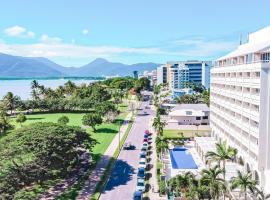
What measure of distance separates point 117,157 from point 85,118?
28106 millimetres

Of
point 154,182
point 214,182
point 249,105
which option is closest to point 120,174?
point 154,182

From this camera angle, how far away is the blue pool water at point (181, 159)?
210 feet

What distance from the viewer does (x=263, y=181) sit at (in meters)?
47.8

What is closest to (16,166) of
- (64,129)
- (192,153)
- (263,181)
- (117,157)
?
(64,129)

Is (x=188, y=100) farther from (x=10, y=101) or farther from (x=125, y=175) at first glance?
(x=125, y=175)

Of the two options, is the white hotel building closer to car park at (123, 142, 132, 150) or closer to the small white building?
car park at (123, 142, 132, 150)

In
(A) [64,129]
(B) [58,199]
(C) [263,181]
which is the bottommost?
(B) [58,199]

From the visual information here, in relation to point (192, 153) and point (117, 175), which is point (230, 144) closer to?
point (192, 153)

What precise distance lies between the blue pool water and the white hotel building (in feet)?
26.9

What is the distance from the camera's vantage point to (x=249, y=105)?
54.3 m

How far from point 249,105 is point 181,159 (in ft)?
69.6

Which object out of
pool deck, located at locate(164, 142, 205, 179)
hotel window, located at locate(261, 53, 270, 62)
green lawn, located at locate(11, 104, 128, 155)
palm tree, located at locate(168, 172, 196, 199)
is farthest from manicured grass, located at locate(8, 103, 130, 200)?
hotel window, located at locate(261, 53, 270, 62)

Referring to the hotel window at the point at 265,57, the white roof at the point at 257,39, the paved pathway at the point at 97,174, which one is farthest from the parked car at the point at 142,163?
the hotel window at the point at 265,57

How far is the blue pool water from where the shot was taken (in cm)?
6412
